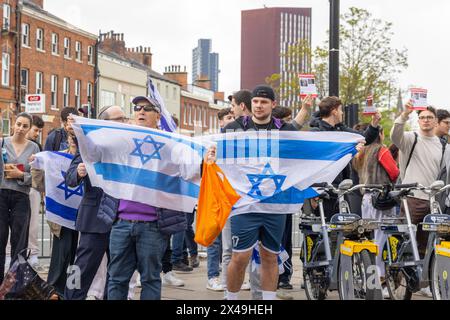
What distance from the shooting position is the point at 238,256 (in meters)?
7.58

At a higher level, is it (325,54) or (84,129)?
(325,54)

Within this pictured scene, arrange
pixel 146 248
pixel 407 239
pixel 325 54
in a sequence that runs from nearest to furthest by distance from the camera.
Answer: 1. pixel 146 248
2. pixel 407 239
3. pixel 325 54

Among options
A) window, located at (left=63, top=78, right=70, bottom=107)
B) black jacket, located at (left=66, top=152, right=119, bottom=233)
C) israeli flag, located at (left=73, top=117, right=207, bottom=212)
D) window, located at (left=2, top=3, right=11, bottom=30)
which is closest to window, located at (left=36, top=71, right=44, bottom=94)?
window, located at (left=63, top=78, right=70, bottom=107)

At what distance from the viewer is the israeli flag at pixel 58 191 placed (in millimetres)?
8203

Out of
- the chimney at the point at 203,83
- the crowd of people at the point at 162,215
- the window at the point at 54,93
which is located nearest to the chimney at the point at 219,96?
the chimney at the point at 203,83

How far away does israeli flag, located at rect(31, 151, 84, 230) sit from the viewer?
8.20 meters

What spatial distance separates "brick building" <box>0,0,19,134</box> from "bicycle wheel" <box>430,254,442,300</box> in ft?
144

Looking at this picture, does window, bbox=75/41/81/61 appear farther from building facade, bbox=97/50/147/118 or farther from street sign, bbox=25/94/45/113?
street sign, bbox=25/94/45/113

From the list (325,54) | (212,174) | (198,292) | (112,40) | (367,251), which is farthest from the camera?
(112,40)

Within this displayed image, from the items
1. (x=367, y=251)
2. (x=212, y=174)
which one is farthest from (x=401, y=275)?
(x=212, y=174)

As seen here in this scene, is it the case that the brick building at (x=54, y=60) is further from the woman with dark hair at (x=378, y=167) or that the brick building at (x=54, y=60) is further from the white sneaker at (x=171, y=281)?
the woman with dark hair at (x=378, y=167)

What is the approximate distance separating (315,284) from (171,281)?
2203 millimetres

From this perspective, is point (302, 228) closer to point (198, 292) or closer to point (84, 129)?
point (198, 292)

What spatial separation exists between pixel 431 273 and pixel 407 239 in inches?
23.8
